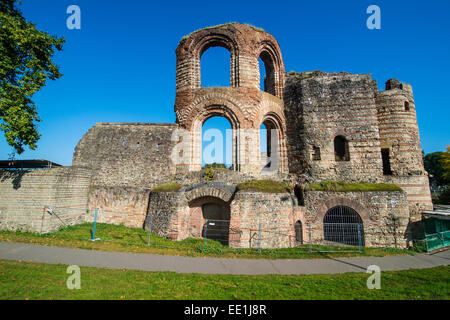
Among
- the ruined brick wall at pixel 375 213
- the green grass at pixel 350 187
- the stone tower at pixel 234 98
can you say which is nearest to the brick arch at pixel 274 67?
the stone tower at pixel 234 98

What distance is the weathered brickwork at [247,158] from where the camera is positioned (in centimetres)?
1113

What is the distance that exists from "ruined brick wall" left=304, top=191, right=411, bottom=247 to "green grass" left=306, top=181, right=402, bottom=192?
210mm

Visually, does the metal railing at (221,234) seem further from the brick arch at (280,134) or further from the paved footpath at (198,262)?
the brick arch at (280,134)

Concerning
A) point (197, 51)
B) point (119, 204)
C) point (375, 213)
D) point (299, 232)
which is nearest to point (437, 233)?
point (375, 213)

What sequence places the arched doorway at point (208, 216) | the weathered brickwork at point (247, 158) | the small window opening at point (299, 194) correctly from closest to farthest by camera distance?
the weathered brickwork at point (247, 158)
the arched doorway at point (208, 216)
the small window opening at point (299, 194)

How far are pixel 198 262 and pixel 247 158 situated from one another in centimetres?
651

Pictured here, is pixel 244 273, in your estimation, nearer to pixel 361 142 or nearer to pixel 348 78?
pixel 361 142

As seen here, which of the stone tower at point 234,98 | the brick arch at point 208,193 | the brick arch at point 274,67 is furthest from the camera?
the brick arch at point 274,67

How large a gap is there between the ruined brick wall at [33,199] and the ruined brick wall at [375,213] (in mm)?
13103

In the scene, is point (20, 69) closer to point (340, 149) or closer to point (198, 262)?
point (198, 262)

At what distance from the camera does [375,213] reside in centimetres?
1123

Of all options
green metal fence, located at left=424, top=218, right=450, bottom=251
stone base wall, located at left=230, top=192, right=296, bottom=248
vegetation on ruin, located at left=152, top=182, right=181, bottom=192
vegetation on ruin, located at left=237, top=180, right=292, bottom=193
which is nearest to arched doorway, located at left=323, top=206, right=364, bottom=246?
stone base wall, located at left=230, top=192, right=296, bottom=248
